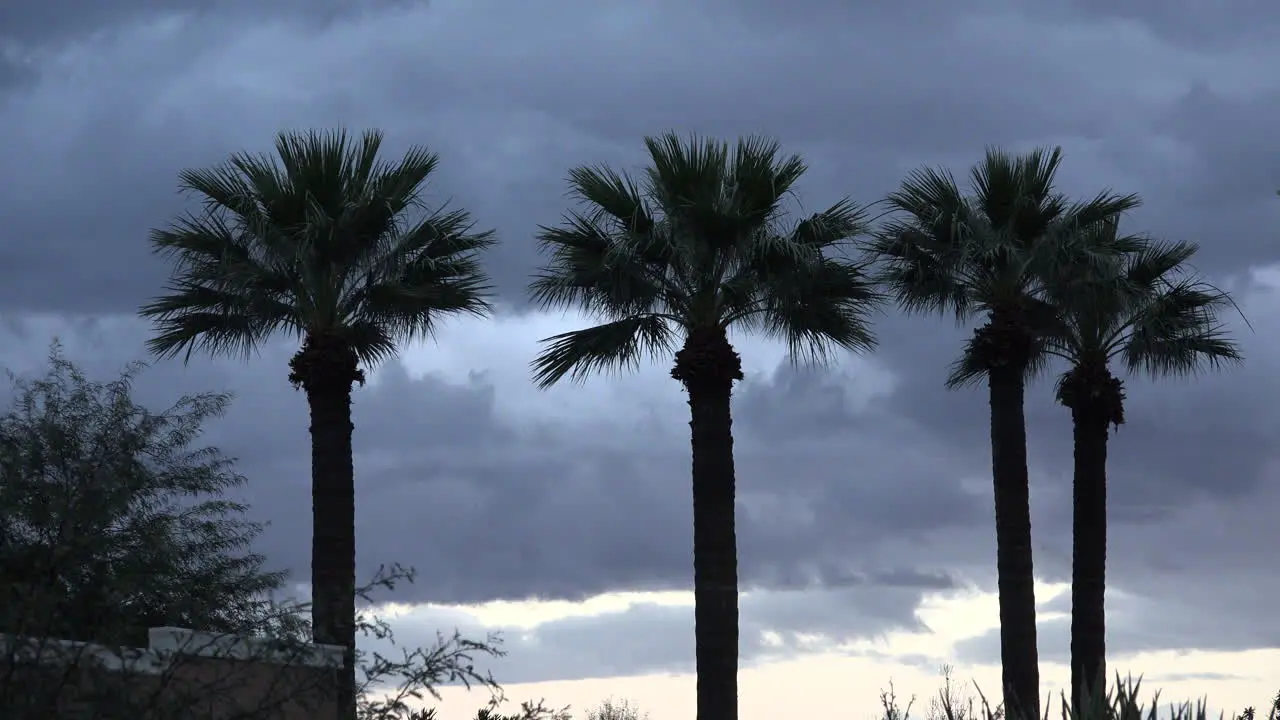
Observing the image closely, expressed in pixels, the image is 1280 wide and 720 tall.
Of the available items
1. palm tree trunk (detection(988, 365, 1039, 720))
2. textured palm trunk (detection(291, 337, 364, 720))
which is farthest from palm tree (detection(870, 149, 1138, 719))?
textured palm trunk (detection(291, 337, 364, 720))

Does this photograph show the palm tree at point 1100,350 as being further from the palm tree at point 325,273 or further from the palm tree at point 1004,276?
the palm tree at point 325,273

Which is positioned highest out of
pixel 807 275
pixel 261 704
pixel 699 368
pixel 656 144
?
pixel 656 144

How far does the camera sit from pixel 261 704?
11.3 meters

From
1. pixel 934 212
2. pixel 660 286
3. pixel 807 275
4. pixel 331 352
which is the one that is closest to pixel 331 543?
pixel 331 352

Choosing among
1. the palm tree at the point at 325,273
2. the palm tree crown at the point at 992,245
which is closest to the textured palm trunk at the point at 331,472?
the palm tree at the point at 325,273

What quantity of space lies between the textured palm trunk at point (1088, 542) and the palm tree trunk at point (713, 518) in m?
10.5

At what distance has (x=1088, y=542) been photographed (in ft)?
113

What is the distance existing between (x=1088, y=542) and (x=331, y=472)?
54.4 feet

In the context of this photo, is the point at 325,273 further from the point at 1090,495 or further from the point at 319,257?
the point at 1090,495

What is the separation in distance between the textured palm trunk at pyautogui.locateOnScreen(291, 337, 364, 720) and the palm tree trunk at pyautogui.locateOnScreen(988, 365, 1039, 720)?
12926mm

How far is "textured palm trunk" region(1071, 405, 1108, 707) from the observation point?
33.8 metres

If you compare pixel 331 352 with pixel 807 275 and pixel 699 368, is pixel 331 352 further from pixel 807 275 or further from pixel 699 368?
pixel 807 275

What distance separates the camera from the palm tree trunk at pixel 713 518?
25984 millimetres

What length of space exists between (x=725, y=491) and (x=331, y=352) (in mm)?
6892
